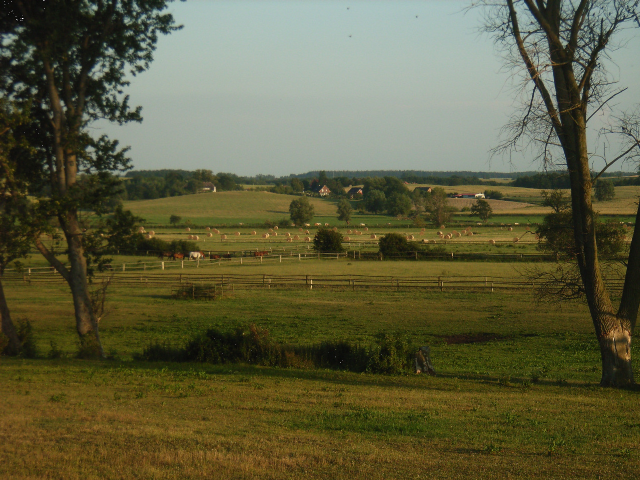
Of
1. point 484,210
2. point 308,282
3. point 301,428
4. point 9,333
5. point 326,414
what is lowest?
point 308,282

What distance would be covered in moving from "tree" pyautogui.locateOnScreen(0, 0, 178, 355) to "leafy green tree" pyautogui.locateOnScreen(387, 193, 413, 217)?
390 feet

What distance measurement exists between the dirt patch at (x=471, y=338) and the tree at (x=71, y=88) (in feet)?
39.9

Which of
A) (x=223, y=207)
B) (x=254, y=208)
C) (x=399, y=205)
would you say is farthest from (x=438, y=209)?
(x=223, y=207)

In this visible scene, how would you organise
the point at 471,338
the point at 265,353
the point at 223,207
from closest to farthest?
the point at 265,353 → the point at 471,338 → the point at 223,207

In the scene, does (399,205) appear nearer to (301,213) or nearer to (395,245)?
(301,213)

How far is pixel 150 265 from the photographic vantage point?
183ft

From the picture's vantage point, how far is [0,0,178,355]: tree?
1606 centimetres

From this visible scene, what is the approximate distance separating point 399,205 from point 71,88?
121213 millimetres

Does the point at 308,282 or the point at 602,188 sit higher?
the point at 602,188

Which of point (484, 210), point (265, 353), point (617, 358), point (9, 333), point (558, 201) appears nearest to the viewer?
point (617, 358)

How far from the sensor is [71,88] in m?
17.7

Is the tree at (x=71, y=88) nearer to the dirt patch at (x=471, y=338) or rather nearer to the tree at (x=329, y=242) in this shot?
the dirt patch at (x=471, y=338)

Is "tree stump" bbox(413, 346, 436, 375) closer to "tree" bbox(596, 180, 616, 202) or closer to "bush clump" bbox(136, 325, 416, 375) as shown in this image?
"bush clump" bbox(136, 325, 416, 375)

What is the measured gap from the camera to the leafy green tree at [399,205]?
135m
